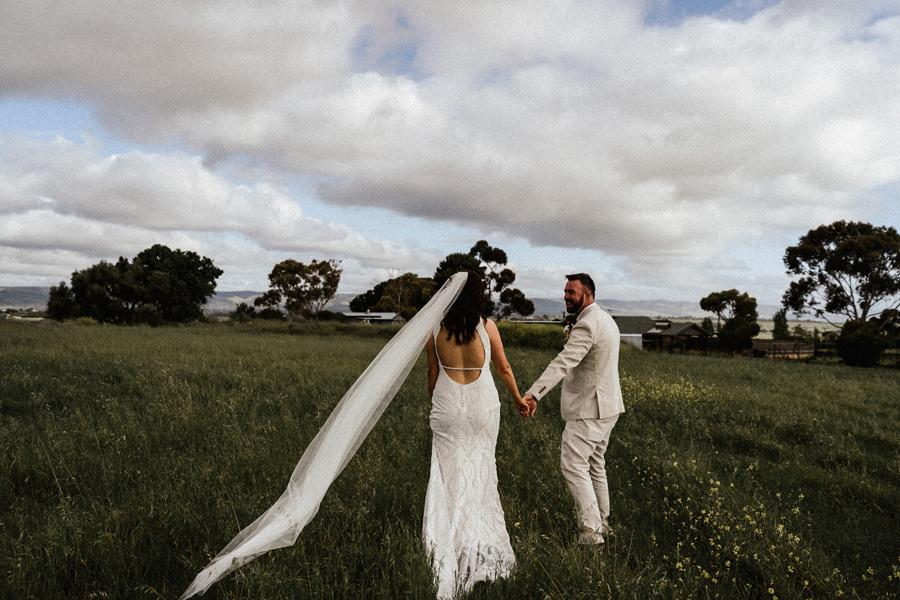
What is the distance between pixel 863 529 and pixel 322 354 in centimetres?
1696

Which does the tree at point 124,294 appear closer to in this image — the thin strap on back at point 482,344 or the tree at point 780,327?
the thin strap on back at point 482,344

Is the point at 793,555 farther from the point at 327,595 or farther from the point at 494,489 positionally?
the point at 327,595

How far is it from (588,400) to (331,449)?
2.49 metres

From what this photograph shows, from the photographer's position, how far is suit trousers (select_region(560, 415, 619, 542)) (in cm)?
508

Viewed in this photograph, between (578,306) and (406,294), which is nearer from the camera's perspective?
(578,306)

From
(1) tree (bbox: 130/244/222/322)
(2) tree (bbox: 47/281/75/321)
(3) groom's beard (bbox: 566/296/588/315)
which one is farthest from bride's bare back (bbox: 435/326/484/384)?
(2) tree (bbox: 47/281/75/321)

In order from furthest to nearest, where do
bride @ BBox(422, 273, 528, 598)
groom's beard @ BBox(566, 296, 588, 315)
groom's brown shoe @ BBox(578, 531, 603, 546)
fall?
groom's beard @ BBox(566, 296, 588, 315) < groom's brown shoe @ BBox(578, 531, 603, 546) < bride @ BBox(422, 273, 528, 598)

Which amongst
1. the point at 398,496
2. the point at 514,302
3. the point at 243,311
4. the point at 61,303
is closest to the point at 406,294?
the point at 514,302

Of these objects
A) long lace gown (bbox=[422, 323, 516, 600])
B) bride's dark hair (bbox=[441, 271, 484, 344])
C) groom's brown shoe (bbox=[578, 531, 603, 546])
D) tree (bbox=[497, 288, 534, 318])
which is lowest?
groom's brown shoe (bbox=[578, 531, 603, 546])

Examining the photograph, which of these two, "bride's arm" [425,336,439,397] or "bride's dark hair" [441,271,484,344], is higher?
"bride's dark hair" [441,271,484,344]

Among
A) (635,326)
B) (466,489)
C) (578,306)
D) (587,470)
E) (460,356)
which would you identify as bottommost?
(466,489)

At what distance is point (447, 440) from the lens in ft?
16.4

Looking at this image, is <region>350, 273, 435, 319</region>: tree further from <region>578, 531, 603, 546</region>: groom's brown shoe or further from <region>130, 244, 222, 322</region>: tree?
<region>578, 531, 603, 546</region>: groom's brown shoe

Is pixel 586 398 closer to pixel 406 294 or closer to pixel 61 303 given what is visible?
pixel 406 294
